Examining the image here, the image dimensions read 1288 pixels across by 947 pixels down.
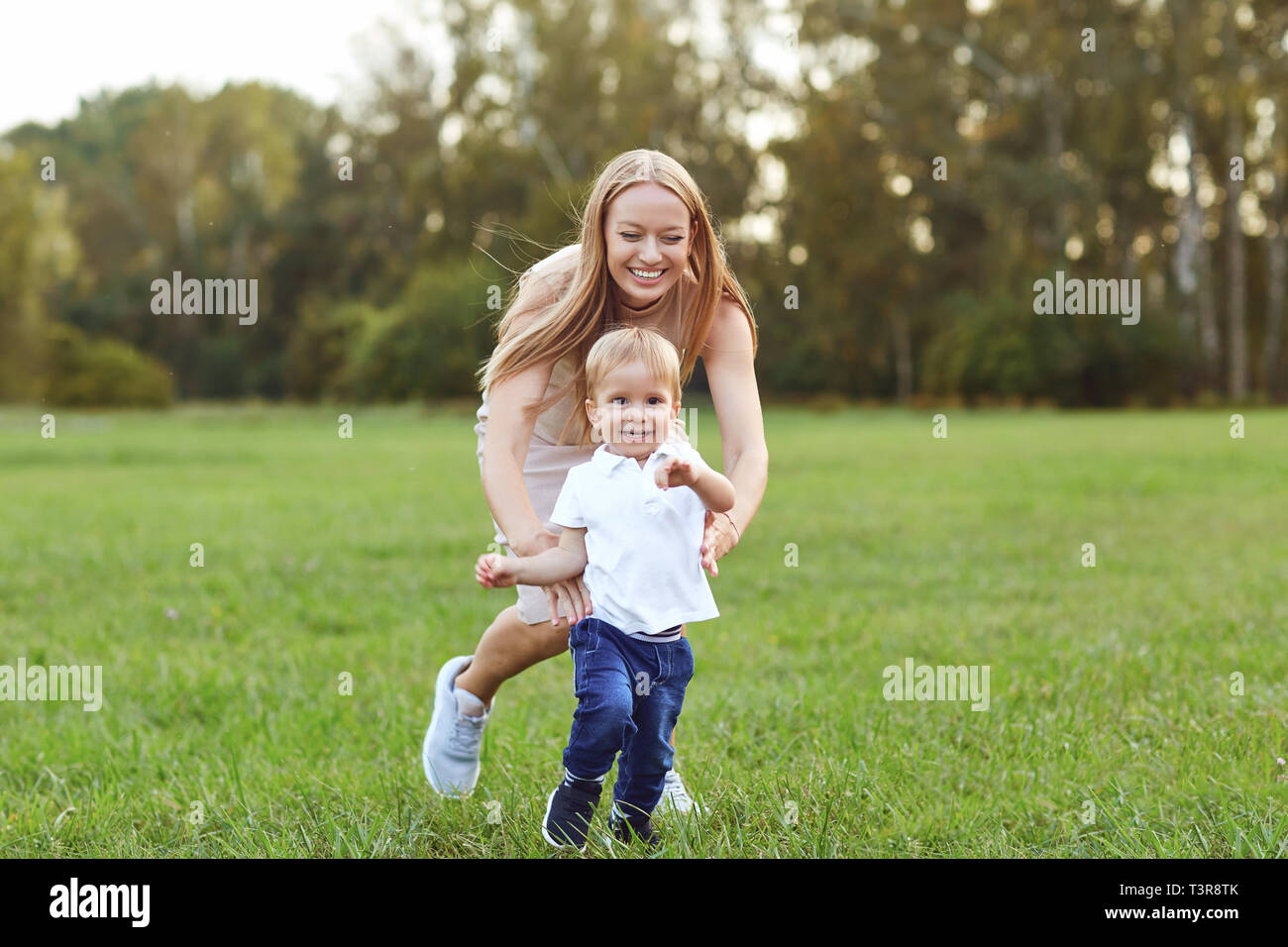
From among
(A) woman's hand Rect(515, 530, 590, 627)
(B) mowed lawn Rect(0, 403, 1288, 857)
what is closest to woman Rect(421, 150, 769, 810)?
(A) woman's hand Rect(515, 530, 590, 627)

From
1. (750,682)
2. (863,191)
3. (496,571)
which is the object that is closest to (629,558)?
(496,571)

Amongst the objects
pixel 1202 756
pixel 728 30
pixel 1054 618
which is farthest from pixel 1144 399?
pixel 1202 756

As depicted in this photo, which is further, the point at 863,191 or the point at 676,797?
the point at 863,191

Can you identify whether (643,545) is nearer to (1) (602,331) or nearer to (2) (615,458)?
(2) (615,458)

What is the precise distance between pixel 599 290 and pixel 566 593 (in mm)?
716

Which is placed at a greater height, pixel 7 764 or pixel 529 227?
pixel 529 227

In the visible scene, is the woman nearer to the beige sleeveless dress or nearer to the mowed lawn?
the beige sleeveless dress

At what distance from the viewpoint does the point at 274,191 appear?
165ft

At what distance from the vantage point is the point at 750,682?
468cm

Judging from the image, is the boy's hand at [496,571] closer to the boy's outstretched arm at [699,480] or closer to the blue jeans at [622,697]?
the blue jeans at [622,697]

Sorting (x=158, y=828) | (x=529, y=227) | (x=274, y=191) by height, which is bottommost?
(x=158, y=828)

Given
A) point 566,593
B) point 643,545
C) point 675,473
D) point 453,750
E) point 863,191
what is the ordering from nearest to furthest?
1. point 675,473
2. point 643,545
3. point 566,593
4. point 453,750
5. point 863,191
